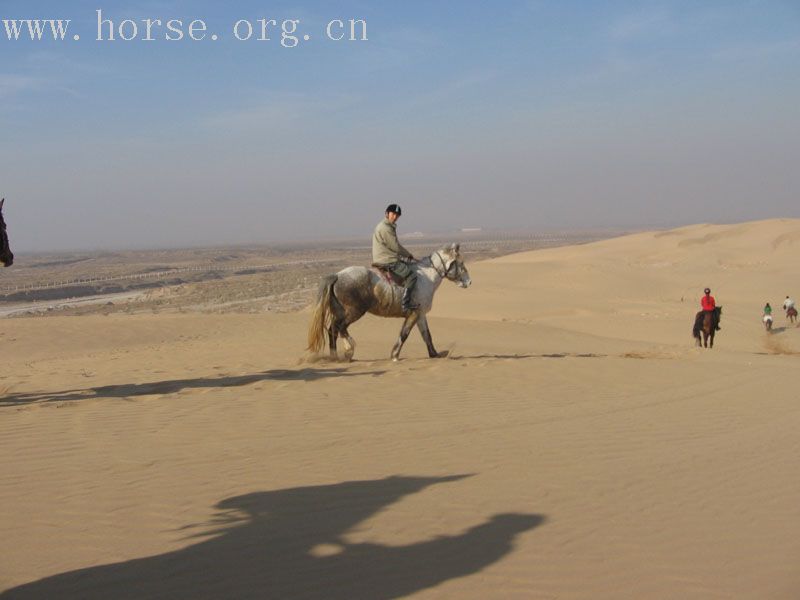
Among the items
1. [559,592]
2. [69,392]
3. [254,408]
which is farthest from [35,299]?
[559,592]

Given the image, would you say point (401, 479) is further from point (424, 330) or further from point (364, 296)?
point (424, 330)

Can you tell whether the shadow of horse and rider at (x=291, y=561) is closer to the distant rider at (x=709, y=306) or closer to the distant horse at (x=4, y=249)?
the distant horse at (x=4, y=249)

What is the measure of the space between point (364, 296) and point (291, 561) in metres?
8.22

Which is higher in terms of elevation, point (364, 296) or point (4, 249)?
point (4, 249)

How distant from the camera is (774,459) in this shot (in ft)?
23.6

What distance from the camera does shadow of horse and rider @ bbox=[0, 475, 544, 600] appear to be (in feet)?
13.7

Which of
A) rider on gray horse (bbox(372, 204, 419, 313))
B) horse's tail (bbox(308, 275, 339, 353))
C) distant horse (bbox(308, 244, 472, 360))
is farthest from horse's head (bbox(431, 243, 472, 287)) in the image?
horse's tail (bbox(308, 275, 339, 353))

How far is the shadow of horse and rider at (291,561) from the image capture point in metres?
4.18

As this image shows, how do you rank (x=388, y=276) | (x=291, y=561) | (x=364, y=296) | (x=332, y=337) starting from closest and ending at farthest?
(x=291, y=561)
(x=364, y=296)
(x=388, y=276)
(x=332, y=337)

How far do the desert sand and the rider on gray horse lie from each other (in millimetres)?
1270

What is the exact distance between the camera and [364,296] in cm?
1264

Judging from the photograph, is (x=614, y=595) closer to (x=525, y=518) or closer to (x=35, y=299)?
(x=525, y=518)

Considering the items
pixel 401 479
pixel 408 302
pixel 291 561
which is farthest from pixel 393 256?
pixel 291 561

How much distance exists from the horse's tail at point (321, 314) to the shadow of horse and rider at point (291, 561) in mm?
7069
